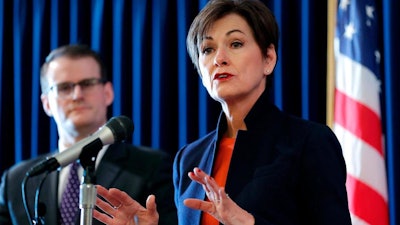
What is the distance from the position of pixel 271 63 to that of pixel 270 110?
0.39 feet

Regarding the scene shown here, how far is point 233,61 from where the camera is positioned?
171cm

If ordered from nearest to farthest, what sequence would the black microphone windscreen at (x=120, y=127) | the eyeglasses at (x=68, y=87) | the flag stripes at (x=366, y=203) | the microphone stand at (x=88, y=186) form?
the microphone stand at (x=88, y=186), the black microphone windscreen at (x=120, y=127), the flag stripes at (x=366, y=203), the eyeglasses at (x=68, y=87)

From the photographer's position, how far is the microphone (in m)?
1.61

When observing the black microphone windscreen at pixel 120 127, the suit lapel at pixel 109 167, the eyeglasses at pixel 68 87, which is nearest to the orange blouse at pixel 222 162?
the black microphone windscreen at pixel 120 127

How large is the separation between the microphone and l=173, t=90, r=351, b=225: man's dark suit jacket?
241 mm

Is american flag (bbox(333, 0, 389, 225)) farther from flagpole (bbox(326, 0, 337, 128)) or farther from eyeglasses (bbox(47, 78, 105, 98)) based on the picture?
eyeglasses (bbox(47, 78, 105, 98))

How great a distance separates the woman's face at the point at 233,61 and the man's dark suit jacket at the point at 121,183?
33.9 inches

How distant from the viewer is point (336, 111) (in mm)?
2717

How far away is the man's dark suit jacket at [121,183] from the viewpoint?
256 cm

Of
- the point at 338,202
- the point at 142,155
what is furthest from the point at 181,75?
the point at 338,202

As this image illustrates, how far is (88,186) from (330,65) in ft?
5.02

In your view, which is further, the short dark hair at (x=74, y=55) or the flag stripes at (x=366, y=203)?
the short dark hair at (x=74, y=55)

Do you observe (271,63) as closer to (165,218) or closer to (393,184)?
(165,218)

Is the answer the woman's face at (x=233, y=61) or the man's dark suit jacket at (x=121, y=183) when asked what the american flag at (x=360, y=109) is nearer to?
the man's dark suit jacket at (x=121, y=183)
